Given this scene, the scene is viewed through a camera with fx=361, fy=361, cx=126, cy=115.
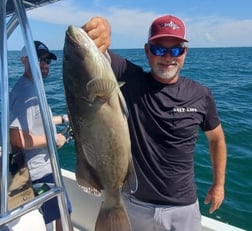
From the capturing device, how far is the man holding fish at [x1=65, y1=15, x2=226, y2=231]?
2.39 meters

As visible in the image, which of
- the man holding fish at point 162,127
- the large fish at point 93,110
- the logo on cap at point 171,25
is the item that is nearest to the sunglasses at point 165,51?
the man holding fish at point 162,127

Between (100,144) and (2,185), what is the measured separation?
469mm

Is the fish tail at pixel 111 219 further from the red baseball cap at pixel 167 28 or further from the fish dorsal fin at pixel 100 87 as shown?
the red baseball cap at pixel 167 28

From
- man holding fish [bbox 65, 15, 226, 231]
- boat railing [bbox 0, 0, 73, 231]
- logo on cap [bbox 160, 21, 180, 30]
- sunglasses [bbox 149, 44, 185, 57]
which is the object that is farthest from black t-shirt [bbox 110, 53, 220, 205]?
boat railing [bbox 0, 0, 73, 231]

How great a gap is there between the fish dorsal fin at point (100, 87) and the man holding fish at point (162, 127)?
0.82m

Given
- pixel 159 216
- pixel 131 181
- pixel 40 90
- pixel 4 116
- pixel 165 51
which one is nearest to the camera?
pixel 4 116

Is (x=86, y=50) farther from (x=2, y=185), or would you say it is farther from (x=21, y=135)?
(x=21, y=135)

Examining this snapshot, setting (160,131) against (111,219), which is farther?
(160,131)

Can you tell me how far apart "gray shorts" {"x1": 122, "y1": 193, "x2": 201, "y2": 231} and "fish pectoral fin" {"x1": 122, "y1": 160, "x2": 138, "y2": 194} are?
0.66 m

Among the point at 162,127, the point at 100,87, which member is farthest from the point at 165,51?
the point at 100,87

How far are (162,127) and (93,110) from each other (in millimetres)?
867

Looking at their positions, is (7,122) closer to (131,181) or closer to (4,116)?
(4,116)

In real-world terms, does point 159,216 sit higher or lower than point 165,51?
lower

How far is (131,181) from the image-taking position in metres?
1.87
